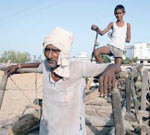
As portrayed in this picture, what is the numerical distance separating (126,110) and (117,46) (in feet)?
3.79

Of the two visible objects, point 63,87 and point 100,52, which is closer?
point 63,87

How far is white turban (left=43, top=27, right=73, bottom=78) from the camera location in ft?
6.17

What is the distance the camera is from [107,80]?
4.77 ft

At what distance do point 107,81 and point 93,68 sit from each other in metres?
0.32

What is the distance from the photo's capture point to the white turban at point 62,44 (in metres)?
1.88

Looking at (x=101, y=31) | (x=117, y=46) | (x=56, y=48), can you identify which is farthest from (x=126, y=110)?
(x=56, y=48)

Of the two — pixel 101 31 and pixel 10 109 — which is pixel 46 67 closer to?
pixel 101 31

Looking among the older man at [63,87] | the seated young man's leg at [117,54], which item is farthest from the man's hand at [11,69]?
the seated young man's leg at [117,54]

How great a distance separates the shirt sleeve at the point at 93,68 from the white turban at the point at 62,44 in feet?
0.50

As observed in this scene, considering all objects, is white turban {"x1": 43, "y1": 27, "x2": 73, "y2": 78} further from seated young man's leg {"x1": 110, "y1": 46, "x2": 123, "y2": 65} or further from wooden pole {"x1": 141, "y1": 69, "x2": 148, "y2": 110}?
wooden pole {"x1": 141, "y1": 69, "x2": 148, "y2": 110}

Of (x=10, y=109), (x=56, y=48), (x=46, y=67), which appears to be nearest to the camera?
(x=56, y=48)

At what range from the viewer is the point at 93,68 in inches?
69.3

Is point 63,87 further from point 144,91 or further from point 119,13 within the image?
point 144,91

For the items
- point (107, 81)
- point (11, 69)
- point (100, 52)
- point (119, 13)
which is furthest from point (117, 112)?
point (119, 13)
